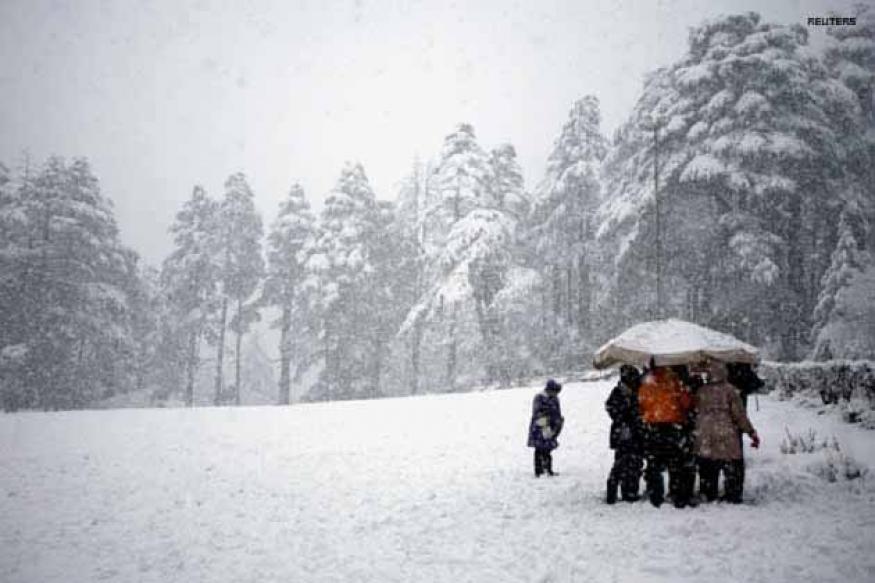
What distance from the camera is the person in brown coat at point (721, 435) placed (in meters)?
8.30

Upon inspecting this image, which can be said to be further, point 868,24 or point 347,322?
point 347,322

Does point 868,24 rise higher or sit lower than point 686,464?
higher

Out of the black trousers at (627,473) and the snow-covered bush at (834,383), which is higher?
the snow-covered bush at (834,383)

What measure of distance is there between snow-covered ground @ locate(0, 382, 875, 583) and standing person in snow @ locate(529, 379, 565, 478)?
0.38m

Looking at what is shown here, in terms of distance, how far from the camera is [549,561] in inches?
263

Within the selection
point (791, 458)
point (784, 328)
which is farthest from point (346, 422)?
point (784, 328)

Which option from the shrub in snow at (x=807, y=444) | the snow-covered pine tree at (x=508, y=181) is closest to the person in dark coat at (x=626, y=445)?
the shrub in snow at (x=807, y=444)

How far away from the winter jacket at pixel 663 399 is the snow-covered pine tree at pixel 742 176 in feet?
45.9

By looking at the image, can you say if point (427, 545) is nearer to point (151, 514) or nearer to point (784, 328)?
point (151, 514)

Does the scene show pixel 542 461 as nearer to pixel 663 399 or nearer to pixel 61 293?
pixel 663 399

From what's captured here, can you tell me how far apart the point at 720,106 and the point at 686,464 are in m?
18.7

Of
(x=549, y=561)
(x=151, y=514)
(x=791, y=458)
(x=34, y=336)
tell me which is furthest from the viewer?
(x=34, y=336)

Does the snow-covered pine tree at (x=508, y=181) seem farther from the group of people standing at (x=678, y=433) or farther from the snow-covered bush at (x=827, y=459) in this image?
the group of people standing at (x=678, y=433)

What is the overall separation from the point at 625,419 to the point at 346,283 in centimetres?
2550
